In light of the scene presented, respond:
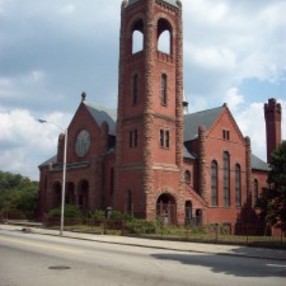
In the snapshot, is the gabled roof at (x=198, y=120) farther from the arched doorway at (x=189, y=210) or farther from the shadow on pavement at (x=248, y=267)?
the shadow on pavement at (x=248, y=267)

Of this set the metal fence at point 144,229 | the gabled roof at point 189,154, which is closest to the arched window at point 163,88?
the gabled roof at point 189,154

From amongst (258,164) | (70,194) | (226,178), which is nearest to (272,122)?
(258,164)

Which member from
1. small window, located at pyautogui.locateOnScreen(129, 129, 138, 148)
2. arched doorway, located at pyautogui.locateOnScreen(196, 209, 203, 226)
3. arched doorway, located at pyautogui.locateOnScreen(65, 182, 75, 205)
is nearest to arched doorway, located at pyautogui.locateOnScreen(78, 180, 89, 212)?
arched doorway, located at pyautogui.locateOnScreen(65, 182, 75, 205)

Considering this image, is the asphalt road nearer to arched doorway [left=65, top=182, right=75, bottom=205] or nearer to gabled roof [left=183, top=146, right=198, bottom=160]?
gabled roof [left=183, top=146, right=198, bottom=160]

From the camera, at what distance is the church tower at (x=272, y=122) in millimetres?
63947

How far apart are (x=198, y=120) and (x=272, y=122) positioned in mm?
14165

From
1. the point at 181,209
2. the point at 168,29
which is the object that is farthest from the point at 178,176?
the point at 168,29

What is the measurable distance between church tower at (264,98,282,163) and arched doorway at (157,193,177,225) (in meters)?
25.5

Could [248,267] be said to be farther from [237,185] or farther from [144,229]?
[237,185]

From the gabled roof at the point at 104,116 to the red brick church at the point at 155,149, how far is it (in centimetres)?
20

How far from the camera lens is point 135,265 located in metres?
15.5

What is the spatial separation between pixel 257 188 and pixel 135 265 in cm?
4608

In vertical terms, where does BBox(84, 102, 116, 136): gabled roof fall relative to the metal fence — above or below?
above

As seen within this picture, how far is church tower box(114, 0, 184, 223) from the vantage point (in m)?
41.6
